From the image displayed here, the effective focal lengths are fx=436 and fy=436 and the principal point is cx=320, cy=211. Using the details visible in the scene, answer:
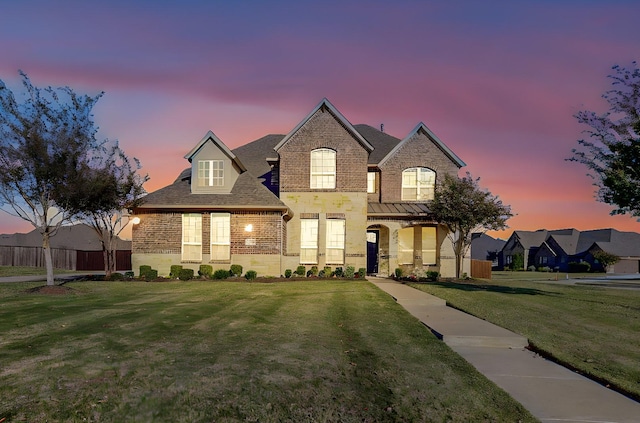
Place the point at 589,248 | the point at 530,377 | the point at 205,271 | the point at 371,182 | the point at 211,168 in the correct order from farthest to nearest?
the point at 589,248 → the point at 371,182 → the point at 211,168 → the point at 205,271 → the point at 530,377

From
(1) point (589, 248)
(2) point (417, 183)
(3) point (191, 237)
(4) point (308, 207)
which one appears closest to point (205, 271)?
(3) point (191, 237)

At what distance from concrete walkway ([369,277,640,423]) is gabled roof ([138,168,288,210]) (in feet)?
45.6

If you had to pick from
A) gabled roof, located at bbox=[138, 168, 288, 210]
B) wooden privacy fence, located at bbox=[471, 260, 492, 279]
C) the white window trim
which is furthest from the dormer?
wooden privacy fence, located at bbox=[471, 260, 492, 279]

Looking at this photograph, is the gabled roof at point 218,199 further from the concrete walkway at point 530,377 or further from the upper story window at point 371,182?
the concrete walkway at point 530,377

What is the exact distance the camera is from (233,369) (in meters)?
6.35

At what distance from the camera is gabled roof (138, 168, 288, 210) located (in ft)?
76.6

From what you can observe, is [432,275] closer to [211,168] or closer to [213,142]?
[211,168]

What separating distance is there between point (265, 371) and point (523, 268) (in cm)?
7318

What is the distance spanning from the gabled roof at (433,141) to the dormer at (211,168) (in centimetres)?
942

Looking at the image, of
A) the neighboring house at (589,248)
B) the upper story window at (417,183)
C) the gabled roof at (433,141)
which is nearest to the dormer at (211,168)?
the gabled roof at (433,141)

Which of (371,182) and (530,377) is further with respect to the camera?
(371,182)

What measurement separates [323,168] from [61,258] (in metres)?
28.2

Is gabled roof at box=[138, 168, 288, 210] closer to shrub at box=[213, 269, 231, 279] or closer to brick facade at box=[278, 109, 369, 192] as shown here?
brick facade at box=[278, 109, 369, 192]

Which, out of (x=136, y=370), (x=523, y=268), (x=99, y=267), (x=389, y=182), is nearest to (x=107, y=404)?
→ (x=136, y=370)
